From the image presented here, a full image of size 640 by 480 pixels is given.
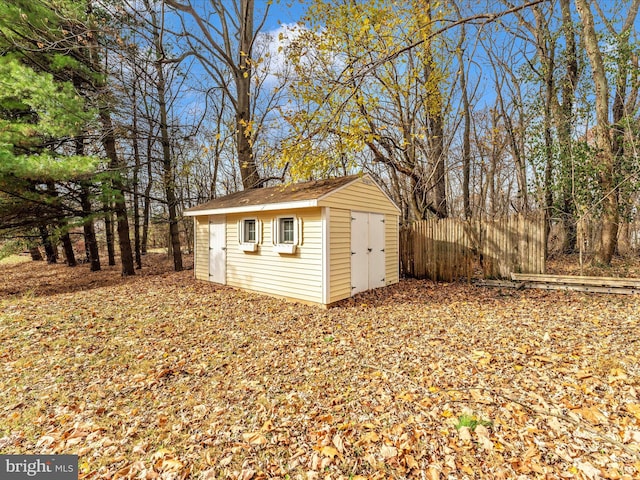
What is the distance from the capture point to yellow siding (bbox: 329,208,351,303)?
648 centimetres

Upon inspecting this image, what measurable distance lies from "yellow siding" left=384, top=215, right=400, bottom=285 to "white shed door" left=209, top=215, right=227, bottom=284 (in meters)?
5.04

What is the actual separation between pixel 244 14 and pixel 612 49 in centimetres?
1240

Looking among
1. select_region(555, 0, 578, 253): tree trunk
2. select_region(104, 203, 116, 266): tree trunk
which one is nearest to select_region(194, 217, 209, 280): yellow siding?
select_region(104, 203, 116, 266): tree trunk

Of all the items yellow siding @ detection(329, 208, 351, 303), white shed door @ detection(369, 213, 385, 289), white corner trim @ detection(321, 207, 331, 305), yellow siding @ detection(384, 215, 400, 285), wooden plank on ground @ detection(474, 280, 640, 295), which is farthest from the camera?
yellow siding @ detection(384, 215, 400, 285)

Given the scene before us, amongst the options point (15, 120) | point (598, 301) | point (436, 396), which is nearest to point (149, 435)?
point (436, 396)

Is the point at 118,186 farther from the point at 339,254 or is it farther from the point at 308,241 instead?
the point at 339,254

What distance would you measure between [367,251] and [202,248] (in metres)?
5.72

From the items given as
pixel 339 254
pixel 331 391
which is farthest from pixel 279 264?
pixel 331 391

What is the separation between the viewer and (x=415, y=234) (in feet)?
30.9

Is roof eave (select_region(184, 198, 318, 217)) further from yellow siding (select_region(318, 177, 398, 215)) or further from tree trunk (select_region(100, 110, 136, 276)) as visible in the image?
tree trunk (select_region(100, 110, 136, 276))

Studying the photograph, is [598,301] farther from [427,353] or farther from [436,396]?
[436,396]

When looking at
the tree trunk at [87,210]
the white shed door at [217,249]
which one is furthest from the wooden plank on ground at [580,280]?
the tree trunk at [87,210]

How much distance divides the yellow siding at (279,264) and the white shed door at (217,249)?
0.23 meters

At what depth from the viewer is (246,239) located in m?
8.12
